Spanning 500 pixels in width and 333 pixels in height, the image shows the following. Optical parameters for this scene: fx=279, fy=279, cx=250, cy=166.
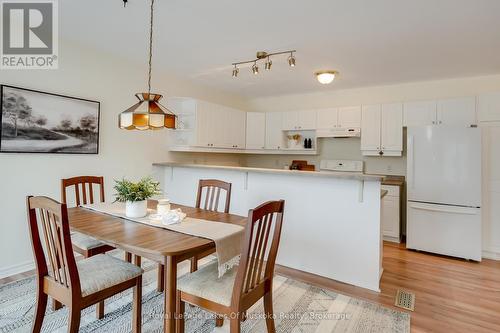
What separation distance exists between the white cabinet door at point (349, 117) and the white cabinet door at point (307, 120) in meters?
0.45

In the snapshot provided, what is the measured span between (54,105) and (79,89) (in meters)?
0.34

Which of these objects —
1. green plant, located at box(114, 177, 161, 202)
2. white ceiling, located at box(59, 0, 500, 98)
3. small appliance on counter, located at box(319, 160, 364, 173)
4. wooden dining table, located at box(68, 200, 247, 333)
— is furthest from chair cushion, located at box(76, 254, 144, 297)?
small appliance on counter, located at box(319, 160, 364, 173)

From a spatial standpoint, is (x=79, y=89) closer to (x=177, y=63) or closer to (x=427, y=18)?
(x=177, y=63)

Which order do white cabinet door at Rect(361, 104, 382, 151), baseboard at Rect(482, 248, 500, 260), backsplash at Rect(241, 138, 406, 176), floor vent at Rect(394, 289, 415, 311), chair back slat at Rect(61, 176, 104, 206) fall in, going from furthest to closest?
backsplash at Rect(241, 138, 406, 176) < white cabinet door at Rect(361, 104, 382, 151) < baseboard at Rect(482, 248, 500, 260) < chair back slat at Rect(61, 176, 104, 206) < floor vent at Rect(394, 289, 415, 311)

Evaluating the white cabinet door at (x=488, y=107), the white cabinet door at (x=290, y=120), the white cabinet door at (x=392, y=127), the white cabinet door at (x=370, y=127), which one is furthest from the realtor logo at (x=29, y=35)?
the white cabinet door at (x=488, y=107)

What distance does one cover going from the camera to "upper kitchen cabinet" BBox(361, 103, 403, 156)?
4195 mm

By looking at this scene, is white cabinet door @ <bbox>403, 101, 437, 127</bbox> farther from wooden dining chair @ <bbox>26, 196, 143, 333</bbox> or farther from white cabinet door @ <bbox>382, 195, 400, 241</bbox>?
wooden dining chair @ <bbox>26, 196, 143, 333</bbox>

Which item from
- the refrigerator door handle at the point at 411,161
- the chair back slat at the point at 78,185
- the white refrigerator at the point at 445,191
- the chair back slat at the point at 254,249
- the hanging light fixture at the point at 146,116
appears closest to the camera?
the chair back slat at the point at 254,249

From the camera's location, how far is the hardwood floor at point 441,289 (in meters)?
2.13

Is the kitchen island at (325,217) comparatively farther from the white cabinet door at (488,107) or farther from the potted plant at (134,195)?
the white cabinet door at (488,107)

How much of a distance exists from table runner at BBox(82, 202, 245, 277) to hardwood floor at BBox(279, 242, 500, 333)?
1.34 m

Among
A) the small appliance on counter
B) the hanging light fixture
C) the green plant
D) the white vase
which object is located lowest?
the white vase

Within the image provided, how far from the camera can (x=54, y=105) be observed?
2881 millimetres

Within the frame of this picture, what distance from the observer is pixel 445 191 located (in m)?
3.53
